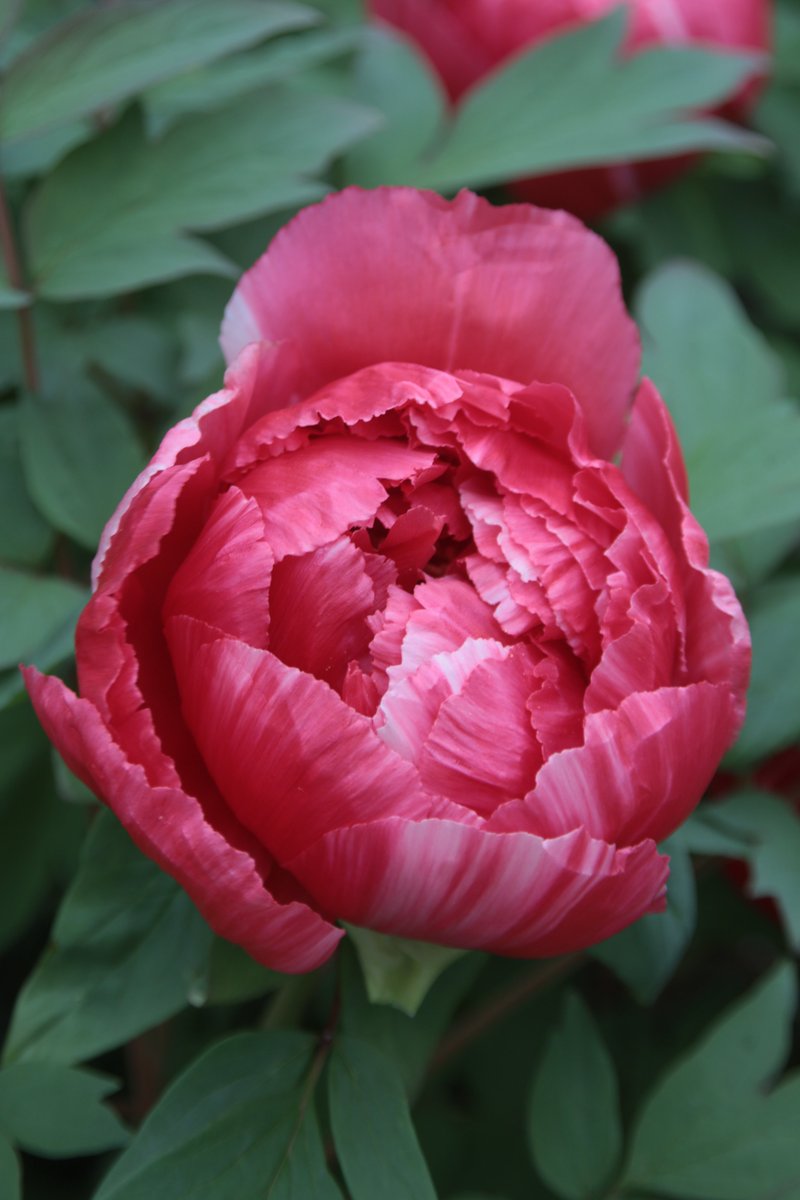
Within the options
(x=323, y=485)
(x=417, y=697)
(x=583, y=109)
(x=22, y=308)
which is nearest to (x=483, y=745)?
(x=417, y=697)

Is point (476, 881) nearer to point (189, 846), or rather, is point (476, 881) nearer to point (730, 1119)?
point (189, 846)

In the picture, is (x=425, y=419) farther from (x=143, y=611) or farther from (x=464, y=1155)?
(x=464, y=1155)

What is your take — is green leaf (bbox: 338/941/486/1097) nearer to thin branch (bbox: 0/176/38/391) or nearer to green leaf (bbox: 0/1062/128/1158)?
green leaf (bbox: 0/1062/128/1158)

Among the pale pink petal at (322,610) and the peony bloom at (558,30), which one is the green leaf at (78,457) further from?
the peony bloom at (558,30)

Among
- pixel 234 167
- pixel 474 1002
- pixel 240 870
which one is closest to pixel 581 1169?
pixel 474 1002

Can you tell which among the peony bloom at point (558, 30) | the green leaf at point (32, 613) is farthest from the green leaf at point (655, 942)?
the peony bloom at point (558, 30)
